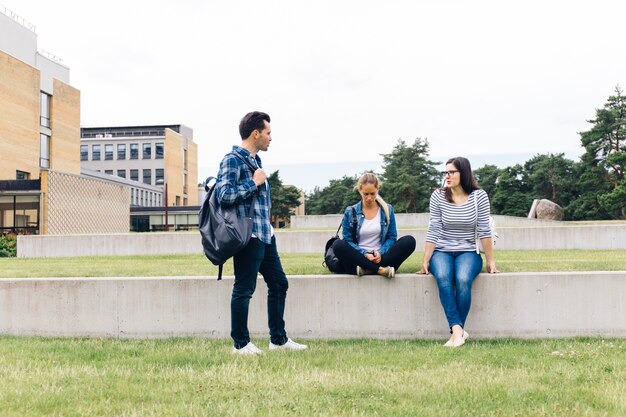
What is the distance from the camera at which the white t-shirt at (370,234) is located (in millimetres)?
6180

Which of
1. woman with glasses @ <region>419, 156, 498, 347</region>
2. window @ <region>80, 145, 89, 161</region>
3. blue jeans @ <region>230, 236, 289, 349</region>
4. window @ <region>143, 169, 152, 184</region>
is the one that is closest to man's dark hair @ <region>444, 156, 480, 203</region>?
woman with glasses @ <region>419, 156, 498, 347</region>

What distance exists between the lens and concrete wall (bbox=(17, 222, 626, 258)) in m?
15.7

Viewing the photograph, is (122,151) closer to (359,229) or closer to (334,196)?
(334,196)

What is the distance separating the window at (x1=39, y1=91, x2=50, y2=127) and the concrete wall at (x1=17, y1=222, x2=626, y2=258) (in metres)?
32.2

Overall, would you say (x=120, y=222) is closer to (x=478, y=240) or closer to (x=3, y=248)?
(x=3, y=248)

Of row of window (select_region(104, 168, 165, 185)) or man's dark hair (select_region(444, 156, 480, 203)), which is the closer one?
man's dark hair (select_region(444, 156, 480, 203))

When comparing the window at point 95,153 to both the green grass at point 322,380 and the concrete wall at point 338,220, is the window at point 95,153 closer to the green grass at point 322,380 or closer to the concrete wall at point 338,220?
the concrete wall at point 338,220

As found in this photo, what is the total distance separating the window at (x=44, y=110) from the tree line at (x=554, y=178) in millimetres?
26381

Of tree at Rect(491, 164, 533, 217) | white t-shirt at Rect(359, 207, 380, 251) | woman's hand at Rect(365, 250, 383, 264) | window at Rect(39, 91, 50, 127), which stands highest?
window at Rect(39, 91, 50, 127)

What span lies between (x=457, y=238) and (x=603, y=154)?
42210 millimetres

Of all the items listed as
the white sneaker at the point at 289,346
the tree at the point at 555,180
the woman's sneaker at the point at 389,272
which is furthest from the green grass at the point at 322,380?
the tree at the point at 555,180

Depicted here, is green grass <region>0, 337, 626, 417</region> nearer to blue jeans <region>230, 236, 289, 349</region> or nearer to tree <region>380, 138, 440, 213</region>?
blue jeans <region>230, 236, 289, 349</region>

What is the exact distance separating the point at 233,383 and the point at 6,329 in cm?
372

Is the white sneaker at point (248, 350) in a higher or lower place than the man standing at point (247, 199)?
lower
